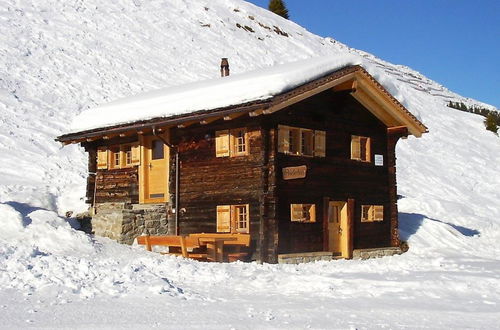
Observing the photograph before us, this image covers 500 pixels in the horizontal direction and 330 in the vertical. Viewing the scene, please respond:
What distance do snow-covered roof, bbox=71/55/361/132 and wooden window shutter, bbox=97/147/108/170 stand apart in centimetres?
101

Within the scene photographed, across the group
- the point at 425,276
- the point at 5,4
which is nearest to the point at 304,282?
the point at 425,276

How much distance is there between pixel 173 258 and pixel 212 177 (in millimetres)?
3655

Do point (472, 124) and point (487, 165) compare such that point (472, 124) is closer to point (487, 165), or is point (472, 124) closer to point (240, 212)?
point (487, 165)

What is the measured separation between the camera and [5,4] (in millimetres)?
46094

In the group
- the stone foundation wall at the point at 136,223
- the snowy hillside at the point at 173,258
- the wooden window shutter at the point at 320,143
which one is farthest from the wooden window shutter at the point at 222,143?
the snowy hillside at the point at 173,258

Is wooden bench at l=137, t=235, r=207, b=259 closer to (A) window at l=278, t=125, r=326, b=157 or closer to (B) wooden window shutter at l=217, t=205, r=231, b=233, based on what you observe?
(B) wooden window shutter at l=217, t=205, r=231, b=233

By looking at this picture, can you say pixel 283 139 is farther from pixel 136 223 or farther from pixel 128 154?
pixel 128 154

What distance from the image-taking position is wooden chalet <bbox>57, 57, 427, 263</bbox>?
17.0 metres

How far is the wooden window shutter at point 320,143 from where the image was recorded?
18.5 metres

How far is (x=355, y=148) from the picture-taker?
2016cm

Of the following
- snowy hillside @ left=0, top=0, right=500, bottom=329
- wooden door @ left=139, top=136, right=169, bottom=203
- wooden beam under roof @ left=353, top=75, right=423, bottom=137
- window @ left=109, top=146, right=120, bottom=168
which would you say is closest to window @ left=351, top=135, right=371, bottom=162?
wooden beam under roof @ left=353, top=75, right=423, bottom=137

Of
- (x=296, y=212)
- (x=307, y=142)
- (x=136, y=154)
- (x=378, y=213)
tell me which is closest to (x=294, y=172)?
(x=296, y=212)

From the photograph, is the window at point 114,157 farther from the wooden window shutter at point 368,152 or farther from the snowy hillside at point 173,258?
the wooden window shutter at point 368,152

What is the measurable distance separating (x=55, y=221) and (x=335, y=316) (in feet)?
32.7
